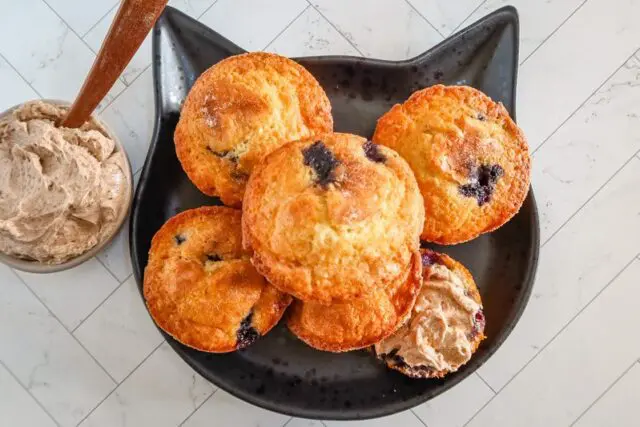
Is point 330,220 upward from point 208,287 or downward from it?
upward

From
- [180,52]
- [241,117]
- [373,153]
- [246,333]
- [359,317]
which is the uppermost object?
[373,153]

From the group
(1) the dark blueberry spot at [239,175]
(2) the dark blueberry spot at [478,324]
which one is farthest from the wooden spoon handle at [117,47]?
(2) the dark blueberry spot at [478,324]

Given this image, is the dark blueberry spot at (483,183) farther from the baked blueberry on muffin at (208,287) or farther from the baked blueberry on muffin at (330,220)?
the baked blueberry on muffin at (208,287)

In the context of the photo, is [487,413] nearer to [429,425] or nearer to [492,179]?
[429,425]

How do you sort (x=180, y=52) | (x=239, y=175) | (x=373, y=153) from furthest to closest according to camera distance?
1. (x=180, y=52)
2. (x=239, y=175)
3. (x=373, y=153)

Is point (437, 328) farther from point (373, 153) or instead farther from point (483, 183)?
point (373, 153)

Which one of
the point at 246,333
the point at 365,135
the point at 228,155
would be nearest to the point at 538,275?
the point at 365,135
